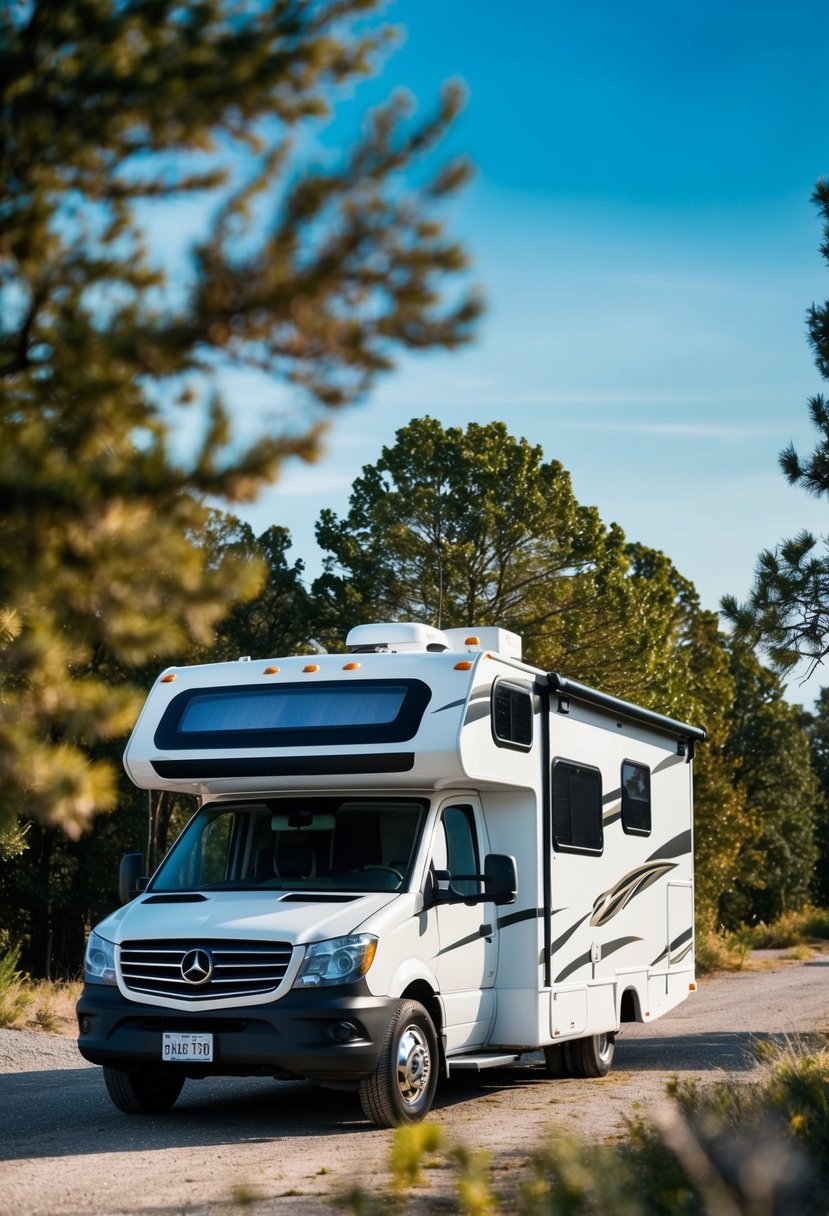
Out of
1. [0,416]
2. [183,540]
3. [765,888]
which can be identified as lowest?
[765,888]

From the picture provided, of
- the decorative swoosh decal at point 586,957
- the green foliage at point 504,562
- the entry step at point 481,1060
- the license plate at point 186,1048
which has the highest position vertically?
the green foliage at point 504,562

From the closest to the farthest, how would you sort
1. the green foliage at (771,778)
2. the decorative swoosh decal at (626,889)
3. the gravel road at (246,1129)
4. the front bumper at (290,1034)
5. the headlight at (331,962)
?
the gravel road at (246,1129)
the front bumper at (290,1034)
the headlight at (331,962)
the decorative swoosh decal at (626,889)
the green foliage at (771,778)

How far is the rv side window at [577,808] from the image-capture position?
36.3ft

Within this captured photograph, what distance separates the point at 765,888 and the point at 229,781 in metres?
46.8

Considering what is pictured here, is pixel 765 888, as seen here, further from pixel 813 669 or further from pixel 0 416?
pixel 0 416

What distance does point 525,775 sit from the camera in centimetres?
1055

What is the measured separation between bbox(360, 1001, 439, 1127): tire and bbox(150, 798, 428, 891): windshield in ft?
2.81

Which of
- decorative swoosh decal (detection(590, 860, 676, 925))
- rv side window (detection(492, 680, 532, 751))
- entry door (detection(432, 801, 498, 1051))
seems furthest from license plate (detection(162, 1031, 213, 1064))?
decorative swoosh decal (detection(590, 860, 676, 925))

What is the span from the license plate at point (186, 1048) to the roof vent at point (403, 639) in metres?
3.05

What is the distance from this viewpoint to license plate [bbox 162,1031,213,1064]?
8.88 metres

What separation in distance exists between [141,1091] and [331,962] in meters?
2.01

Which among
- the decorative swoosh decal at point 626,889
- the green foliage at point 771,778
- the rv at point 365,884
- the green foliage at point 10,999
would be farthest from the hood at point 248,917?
the green foliage at point 771,778

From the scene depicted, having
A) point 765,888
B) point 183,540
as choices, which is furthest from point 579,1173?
point 765,888

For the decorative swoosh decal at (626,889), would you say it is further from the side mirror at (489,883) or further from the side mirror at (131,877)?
the side mirror at (131,877)
